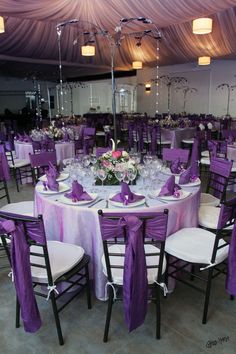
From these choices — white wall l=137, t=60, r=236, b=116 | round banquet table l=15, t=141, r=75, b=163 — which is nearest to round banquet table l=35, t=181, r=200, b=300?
round banquet table l=15, t=141, r=75, b=163

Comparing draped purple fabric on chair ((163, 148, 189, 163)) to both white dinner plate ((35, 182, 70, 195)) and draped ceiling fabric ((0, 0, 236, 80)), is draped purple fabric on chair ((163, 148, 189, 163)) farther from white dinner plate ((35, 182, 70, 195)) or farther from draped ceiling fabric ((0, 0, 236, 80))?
draped ceiling fabric ((0, 0, 236, 80))

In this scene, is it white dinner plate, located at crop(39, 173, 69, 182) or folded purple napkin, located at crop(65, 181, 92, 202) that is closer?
folded purple napkin, located at crop(65, 181, 92, 202)

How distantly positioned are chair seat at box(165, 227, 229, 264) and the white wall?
1133 cm

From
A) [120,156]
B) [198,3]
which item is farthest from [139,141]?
[120,156]

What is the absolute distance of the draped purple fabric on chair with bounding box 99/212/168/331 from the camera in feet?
6.76

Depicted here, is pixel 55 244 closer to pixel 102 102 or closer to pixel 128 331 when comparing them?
pixel 128 331

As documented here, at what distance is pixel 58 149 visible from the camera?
6.60 meters

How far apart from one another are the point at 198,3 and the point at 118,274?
21.1 feet

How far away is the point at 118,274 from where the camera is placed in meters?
2.27

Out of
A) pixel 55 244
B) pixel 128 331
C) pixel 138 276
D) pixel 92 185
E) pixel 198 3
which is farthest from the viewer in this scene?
pixel 198 3

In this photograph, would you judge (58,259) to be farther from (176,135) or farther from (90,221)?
(176,135)

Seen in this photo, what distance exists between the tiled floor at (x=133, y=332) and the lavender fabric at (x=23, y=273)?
0.17m

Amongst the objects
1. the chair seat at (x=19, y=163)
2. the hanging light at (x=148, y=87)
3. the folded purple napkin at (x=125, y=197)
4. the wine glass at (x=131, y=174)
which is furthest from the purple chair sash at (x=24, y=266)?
the hanging light at (x=148, y=87)

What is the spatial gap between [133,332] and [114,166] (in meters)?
1.52
